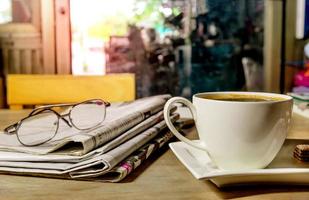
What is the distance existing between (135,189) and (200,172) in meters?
0.07

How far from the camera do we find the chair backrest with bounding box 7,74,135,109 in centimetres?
128

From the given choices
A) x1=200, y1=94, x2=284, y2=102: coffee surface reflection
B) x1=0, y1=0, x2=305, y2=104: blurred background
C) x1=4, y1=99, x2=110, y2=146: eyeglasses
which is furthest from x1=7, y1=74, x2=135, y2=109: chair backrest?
x1=0, y1=0, x2=305, y2=104: blurred background

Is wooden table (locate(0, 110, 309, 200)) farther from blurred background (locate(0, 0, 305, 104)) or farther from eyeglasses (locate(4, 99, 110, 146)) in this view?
blurred background (locate(0, 0, 305, 104))

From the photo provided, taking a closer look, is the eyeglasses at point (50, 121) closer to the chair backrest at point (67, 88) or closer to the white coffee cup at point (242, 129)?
the white coffee cup at point (242, 129)

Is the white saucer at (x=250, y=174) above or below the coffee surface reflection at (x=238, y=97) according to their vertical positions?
below

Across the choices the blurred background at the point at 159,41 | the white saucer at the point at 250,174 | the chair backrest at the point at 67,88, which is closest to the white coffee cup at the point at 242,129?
the white saucer at the point at 250,174

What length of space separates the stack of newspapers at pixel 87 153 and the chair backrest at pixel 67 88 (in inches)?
26.4

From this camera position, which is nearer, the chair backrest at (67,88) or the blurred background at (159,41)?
the chair backrest at (67,88)

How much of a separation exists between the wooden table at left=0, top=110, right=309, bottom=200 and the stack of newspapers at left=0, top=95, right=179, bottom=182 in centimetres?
1

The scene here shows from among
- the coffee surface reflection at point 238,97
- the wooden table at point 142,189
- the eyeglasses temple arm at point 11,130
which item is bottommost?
→ the wooden table at point 142,189

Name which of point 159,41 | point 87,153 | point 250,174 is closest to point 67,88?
point 87,153

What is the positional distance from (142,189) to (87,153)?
0.27ft

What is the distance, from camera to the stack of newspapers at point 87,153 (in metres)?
0.46

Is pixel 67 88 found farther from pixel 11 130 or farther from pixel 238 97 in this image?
pixel 238 97
